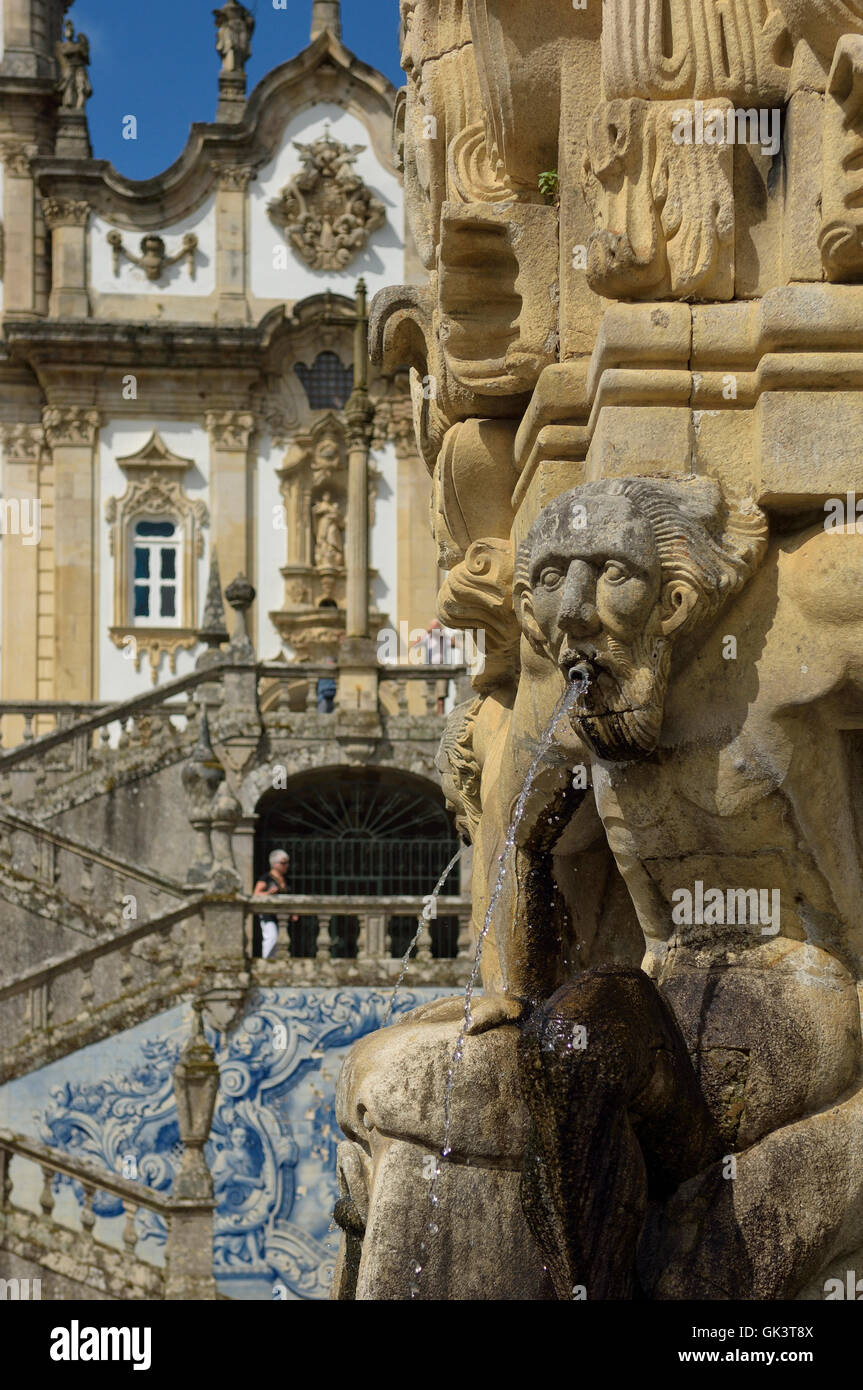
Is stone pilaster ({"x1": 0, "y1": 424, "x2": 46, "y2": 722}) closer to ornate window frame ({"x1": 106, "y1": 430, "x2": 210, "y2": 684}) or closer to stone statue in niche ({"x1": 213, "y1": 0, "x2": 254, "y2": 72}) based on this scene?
ornate window frame ({"x1": 106, "y1": 430, "x2": 210, "y2": 684})

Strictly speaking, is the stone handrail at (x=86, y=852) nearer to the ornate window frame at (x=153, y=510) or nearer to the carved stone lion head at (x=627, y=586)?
the ornate window frame at (x=153, y=510)

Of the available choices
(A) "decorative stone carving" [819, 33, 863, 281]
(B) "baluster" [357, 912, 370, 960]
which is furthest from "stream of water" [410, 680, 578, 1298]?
(B) "baluster" [357, 912, 370, 960]

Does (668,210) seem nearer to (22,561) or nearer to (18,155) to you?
(22,561)

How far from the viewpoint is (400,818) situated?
1073 inches

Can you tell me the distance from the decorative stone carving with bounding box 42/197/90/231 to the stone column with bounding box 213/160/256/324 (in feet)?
5.63

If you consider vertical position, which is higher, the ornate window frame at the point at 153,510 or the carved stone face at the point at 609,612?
the ornate window frame at the point at 153,510

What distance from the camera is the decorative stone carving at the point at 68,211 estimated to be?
112 feet

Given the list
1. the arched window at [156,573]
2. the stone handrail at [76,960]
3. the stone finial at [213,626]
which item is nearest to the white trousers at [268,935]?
the stone handrail at [76,960]

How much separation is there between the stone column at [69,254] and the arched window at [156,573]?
2868 mm

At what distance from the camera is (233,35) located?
3509 centimetres

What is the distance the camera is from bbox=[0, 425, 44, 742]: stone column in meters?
33.4

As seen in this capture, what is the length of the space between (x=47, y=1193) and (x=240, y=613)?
14592mm

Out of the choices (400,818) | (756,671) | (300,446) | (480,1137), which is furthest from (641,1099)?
(300,446)
